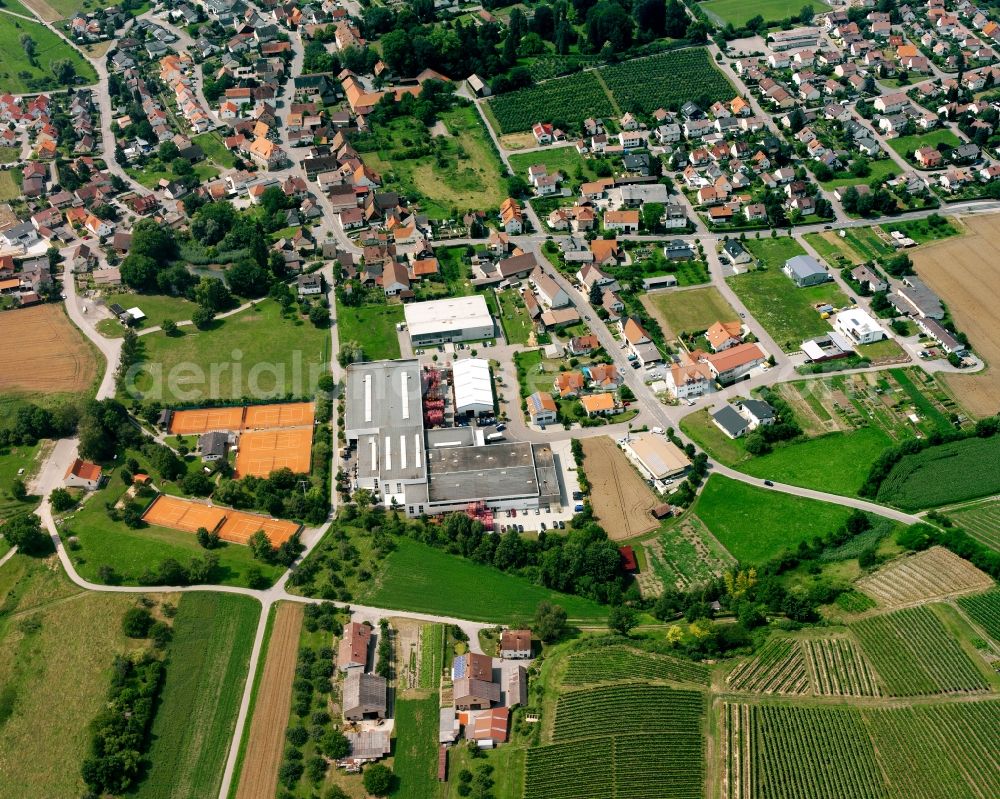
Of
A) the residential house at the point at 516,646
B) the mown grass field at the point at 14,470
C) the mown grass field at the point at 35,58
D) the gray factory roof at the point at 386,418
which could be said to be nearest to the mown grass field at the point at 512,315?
the gray factory roof at the point at 386,418

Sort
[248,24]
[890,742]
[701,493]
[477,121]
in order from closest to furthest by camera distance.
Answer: [890,742] → [701,493] → [477,121] → [248,24]

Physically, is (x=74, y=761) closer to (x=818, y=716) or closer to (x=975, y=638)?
(x=818, y=716)

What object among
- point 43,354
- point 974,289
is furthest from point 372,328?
point 974,289

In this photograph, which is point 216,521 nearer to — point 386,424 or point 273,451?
point 273,451

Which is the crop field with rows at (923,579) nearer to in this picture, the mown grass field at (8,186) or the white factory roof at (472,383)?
the white factory roof at (472,383)

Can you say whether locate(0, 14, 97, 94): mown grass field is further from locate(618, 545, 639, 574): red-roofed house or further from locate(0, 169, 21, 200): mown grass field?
locate(618, 545, 639, 574): red-roofed house

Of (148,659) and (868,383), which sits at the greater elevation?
(868,383)

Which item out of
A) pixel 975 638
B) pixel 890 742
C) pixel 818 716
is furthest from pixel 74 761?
pixel 975 638

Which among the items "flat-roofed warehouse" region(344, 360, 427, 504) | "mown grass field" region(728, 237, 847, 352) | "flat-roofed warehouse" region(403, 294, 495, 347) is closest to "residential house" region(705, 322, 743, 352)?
"mown grass field" region(728, 237, 847, 352)
